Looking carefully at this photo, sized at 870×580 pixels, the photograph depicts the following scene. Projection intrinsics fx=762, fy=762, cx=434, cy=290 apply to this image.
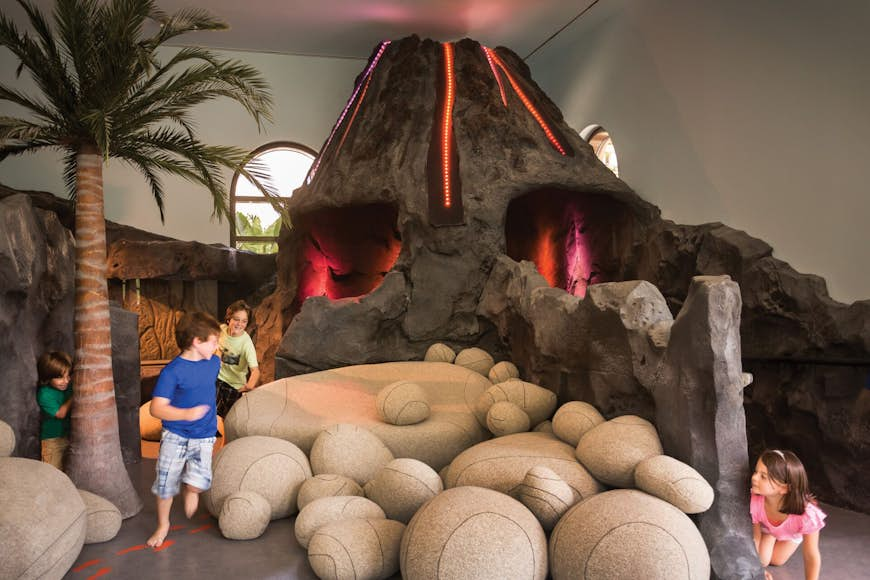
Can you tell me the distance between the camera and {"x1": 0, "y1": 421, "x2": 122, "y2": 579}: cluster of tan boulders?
137 inches

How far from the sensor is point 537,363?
6.18m

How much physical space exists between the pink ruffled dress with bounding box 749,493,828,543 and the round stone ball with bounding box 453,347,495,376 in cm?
324

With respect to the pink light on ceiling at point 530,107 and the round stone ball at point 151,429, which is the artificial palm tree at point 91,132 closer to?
the round stone ball at point 151,429

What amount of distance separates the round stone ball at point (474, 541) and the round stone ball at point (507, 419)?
5.19 ft

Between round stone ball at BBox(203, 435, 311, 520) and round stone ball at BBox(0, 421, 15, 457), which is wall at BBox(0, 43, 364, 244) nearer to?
round stone ball at BBox(203, 435, 311, 520)

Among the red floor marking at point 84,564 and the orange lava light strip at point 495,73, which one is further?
the orange lava light strip at point 495,73

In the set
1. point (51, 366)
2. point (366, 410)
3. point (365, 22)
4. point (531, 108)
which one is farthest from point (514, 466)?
point (365, 22)

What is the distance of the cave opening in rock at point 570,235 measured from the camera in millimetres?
8539

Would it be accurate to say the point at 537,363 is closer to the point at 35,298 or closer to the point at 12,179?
the point at 35,298

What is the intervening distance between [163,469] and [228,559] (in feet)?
2.17

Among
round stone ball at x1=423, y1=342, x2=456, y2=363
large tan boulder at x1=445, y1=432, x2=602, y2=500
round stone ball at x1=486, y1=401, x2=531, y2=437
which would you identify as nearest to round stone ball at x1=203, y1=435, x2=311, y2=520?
large tan boulder at x1=445, y1=432, x2=602, y2=500

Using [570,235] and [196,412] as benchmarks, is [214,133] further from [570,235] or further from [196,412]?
[196,412]

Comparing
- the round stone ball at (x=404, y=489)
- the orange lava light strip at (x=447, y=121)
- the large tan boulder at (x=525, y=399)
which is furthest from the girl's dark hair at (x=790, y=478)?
the orange lava light strip at (x=447, y=121)

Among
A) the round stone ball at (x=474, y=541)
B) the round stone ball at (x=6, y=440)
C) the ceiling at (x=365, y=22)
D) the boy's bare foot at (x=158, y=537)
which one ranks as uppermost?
the ceiling at (x=365, y=22)
